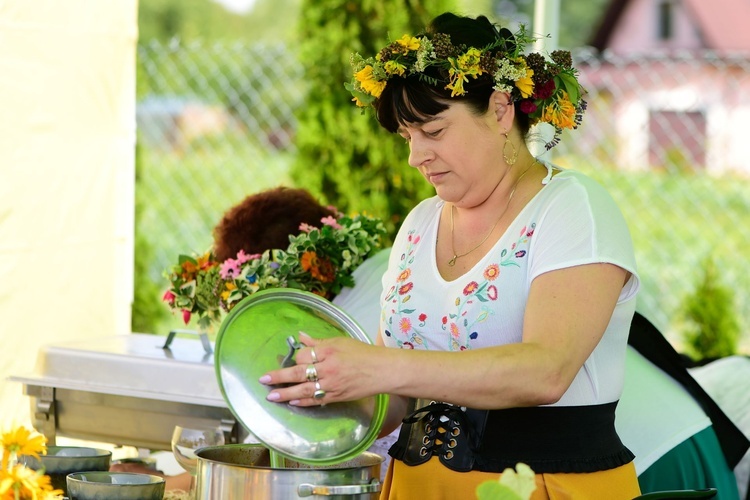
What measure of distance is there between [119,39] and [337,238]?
148 centimetres

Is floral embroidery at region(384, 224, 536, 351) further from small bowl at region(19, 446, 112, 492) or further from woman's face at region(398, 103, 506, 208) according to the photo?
small bowl at region(19, 446, 112, 492)

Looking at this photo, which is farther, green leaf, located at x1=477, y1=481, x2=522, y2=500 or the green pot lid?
the green pot lid

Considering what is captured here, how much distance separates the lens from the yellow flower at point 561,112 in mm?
1598

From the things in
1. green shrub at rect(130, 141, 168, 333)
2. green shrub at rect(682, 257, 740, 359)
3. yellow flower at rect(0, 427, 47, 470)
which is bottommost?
yellow flower at rect(0, 427, 47, 470)

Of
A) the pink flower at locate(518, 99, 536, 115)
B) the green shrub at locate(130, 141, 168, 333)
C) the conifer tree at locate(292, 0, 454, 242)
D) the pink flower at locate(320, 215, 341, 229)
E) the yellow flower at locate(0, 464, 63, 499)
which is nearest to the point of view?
the yellow flower at locate(0, 464, 63, 499)

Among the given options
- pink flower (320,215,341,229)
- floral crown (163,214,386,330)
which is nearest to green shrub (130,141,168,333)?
floral crown (163,214,386,330)

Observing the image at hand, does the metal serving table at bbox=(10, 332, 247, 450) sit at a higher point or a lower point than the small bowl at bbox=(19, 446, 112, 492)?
higher

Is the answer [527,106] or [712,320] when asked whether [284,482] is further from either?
[712,320]

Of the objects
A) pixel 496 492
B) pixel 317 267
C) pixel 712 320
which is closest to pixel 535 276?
pixel 496 492

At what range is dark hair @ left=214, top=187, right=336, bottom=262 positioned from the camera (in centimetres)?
259

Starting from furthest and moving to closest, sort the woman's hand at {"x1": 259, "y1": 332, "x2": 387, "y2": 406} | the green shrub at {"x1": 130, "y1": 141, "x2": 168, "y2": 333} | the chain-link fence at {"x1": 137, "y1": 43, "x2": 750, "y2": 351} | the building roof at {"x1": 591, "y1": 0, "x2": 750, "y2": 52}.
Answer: the building roof at {"x1": 591, "y1": 0, "x2": 750, "y2": 52} → the chain-link fence at {"x1": 137, "y1": 43, "x2": 750, "y2": 351} → the green shrub at {"x1": 130, "y1": 141, "x2": 168, "y2": 333} → the woman's hand at {"x1": 259, "y1": 332, "x2": 387, "y2": 406}

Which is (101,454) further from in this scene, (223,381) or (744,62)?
(744,62)

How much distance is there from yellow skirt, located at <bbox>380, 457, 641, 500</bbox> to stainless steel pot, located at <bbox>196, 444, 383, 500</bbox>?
0.17 m

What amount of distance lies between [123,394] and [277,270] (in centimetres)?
46
